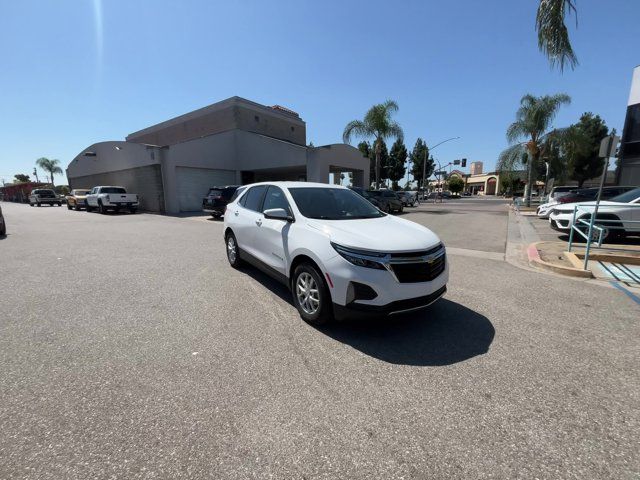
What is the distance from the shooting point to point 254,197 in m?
5.45

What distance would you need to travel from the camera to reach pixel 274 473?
1.79m

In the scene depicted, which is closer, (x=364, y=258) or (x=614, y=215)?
(x=364, y=258)

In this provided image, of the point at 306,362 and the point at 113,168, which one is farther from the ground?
the point at 113,168

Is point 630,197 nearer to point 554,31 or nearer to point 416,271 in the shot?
point 554,31

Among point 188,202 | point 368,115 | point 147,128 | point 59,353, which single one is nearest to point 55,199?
point 147,128

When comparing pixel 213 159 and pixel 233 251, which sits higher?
pixel 213 159

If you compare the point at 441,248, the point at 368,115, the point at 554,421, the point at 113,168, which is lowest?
the point at 554,421

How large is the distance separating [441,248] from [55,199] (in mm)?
46206

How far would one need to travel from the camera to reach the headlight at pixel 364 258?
3.10m

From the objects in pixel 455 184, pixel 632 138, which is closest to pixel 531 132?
pixel 632 138

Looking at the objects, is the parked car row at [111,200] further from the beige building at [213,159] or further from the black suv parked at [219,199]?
the black suv parked at [219,199]

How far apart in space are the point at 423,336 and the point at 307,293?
1427 millimetres

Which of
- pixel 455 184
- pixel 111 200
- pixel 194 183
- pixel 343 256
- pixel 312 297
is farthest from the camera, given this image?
pixel 455 184

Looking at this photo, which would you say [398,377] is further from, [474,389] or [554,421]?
[554,421]
